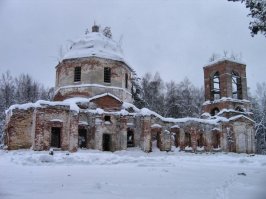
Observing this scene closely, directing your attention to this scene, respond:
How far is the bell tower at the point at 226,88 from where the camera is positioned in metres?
32.2

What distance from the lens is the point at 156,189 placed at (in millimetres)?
8062

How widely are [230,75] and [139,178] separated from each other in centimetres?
2538

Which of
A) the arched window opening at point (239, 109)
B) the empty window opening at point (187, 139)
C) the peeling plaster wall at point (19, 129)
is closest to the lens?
the peeling plaster wall at point (19, 129)

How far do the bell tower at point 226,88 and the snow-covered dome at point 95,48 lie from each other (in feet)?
33.1

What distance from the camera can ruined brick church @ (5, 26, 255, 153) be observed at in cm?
2384

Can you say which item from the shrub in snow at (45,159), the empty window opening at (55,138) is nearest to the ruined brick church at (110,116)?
the empty window opening at (55,138)

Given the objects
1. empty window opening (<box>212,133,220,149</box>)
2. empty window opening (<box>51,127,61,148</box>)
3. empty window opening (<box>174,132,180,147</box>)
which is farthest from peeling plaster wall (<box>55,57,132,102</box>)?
empty window opening (<box>212,133,220,149</box>)

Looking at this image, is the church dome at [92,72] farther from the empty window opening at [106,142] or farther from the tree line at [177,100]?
the tree line at [177,100]

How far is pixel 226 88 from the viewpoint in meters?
32.2

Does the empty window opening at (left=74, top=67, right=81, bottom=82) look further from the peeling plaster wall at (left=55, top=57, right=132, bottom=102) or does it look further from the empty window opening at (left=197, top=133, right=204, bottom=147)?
the empty window opening at (left=197, top=133, right=204, bottom=147)

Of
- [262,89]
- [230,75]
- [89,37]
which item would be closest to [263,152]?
[262,89]

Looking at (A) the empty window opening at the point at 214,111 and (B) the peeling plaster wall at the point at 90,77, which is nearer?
(B) the peeling plaster wall at the point at 90,77

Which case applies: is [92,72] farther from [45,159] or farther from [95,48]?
[45,159]

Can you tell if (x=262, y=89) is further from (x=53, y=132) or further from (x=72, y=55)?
(x=53, y=132)
